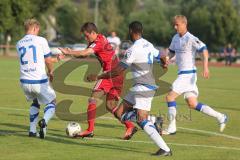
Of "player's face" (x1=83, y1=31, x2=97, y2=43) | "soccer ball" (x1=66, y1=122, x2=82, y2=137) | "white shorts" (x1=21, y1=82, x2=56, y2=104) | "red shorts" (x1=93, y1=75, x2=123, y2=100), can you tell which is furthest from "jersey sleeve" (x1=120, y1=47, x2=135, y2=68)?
"soccer ball" (x1=66, y1=122, x2=82, y2=137)

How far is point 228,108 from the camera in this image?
1798cm

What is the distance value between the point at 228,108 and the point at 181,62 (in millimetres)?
Answer: 5612

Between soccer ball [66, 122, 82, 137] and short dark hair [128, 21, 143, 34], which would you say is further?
soccer ball [66, 122, 82, 137]

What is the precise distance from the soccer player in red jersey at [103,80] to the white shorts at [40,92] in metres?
0.93

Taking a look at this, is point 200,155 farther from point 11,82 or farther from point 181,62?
point 11,82

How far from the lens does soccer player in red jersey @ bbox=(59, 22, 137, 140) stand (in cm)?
1187

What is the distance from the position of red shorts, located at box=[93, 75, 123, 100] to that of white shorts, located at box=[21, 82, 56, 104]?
3.27 feet

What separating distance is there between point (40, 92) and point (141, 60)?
2323mm

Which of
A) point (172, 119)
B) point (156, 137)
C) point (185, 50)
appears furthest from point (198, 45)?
point (156, 137)

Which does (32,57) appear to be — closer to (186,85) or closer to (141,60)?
(141,60)

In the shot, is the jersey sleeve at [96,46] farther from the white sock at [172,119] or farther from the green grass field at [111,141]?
the white sock at [172,119]

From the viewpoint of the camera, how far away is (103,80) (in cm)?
1230

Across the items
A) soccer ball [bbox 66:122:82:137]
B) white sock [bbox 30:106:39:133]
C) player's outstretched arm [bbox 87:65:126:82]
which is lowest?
soccer ball [bbox 66:122:82:137]

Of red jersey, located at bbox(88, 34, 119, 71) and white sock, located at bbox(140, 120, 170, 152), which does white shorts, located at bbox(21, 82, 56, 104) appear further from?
white sock, located at bbox(140, 120, 170, 152)
